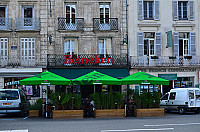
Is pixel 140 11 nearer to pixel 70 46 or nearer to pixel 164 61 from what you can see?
pixel 164 61

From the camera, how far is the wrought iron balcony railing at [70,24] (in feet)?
84.0

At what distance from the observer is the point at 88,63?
25344 millimetres

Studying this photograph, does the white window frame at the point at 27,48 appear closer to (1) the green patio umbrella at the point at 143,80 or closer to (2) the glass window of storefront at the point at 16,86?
(2) the glass window of storefront at the point at 16,86

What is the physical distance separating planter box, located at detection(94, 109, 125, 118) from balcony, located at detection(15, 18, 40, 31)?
10879 millimetres

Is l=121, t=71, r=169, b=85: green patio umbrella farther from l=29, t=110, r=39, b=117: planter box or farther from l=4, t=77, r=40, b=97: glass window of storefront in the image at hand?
l=4, t=77, r=40, b=97: glass window of storefront

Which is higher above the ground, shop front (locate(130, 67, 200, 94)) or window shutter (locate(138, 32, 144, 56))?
window shutter (locate(138, 32, 144, 56))

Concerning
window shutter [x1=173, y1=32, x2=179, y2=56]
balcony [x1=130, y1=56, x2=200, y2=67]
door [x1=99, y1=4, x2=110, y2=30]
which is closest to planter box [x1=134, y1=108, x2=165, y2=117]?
balcony [x1=130, y1=56, x2=200, y2=67]

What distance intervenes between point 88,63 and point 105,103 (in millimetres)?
8272

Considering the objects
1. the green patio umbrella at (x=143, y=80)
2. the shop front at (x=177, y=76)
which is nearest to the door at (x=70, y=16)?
the shop front at (x=177, y=76)

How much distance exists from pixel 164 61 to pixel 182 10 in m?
4.68

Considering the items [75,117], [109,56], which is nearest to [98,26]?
[109,56]

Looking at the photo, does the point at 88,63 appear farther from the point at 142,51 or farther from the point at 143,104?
the point at 143,104

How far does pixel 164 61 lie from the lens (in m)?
26.1

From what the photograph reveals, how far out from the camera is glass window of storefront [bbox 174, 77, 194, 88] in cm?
2643
